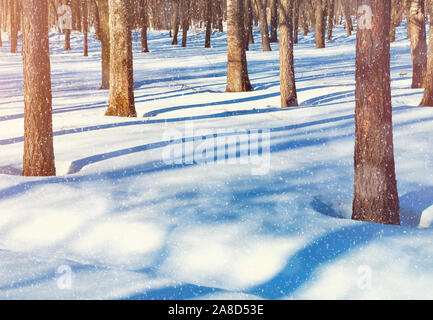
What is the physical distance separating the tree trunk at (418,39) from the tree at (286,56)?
148 inches

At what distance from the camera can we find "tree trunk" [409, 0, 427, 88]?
14792 millimetres

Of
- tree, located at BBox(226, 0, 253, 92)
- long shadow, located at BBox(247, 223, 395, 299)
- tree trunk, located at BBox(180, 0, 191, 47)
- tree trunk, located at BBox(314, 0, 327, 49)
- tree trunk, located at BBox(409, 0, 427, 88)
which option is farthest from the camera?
tree trunk, located at BBox(180, 0, 191, 47)

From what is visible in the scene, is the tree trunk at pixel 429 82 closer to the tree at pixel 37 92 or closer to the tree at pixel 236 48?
the tree at pixel 236 48

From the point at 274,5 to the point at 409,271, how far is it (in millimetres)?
34415

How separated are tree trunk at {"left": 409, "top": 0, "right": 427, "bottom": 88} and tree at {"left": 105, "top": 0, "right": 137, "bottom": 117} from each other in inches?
324

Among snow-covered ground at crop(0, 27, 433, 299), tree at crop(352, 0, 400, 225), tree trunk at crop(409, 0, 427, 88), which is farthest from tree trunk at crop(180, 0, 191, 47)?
tree at crop(352, 0, 400, 225)

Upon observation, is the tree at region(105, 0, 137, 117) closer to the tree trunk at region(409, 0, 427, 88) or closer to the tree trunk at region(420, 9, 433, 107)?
the tree trunk at region(420, 9, 433, 107)

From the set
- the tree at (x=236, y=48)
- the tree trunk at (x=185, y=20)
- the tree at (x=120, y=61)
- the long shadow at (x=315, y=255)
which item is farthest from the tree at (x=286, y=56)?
the tree trunk at (x=185, y=20)

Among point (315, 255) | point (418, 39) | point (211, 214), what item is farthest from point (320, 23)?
point (315, 255)

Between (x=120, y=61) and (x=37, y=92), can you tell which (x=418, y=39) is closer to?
(x=120, y=61)

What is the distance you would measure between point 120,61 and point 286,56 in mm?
4399

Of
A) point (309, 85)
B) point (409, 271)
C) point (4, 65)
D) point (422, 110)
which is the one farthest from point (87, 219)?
point (4, 65)

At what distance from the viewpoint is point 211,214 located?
5855 mm

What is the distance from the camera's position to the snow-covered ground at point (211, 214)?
452 cm
